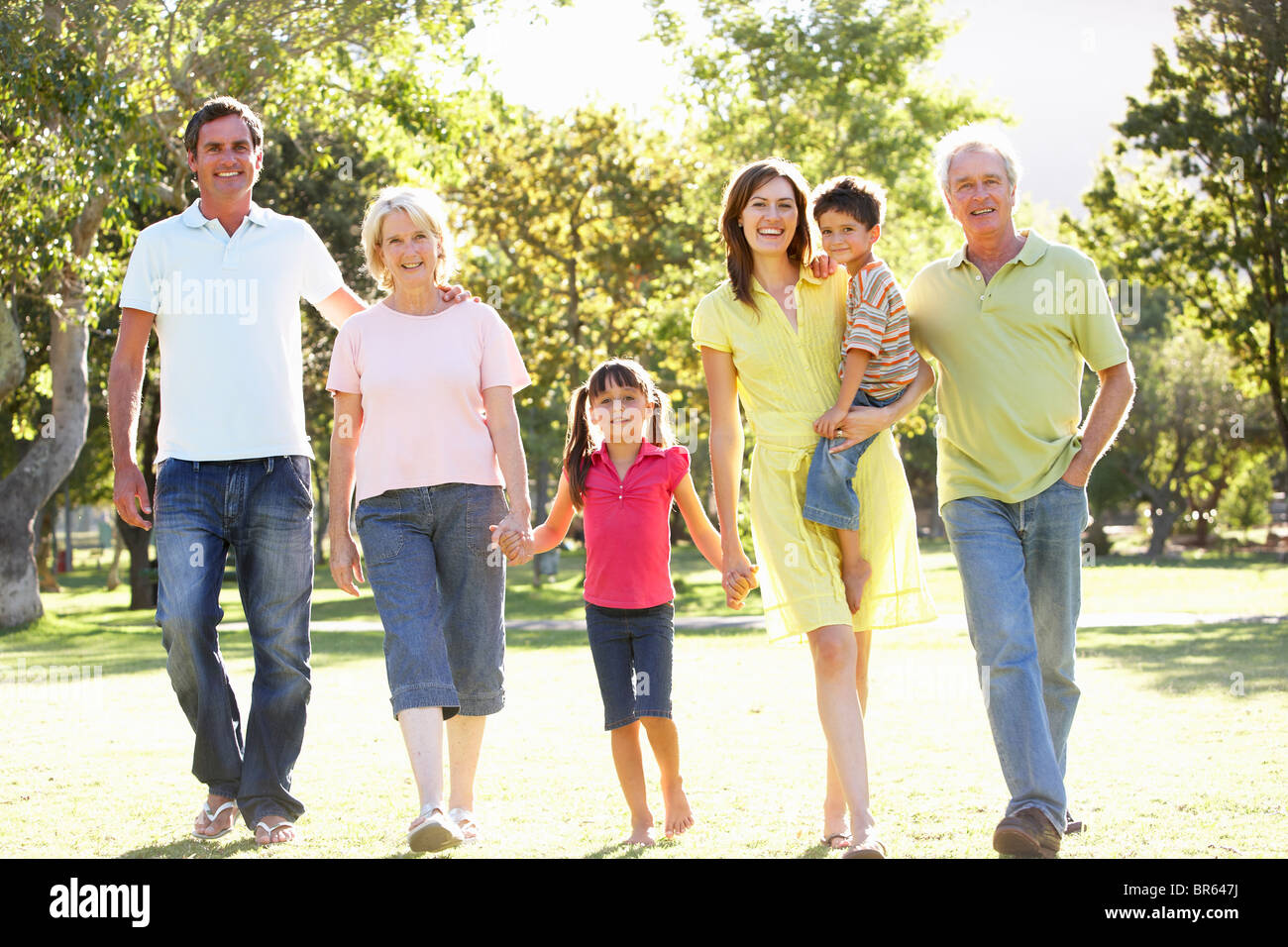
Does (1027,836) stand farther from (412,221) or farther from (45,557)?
(45,557)

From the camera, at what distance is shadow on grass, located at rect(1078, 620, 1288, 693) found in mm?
11750

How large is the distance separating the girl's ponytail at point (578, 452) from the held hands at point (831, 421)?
115 cm

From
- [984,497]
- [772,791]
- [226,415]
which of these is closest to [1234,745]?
[772,791]

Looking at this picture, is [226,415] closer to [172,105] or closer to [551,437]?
[172,105]

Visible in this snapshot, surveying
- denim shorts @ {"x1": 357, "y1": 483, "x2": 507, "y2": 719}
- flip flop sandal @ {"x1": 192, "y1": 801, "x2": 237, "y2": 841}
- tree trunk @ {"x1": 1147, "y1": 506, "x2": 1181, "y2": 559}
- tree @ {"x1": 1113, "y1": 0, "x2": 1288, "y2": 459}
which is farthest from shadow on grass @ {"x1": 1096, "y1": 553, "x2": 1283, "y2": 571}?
flip flop sandal @ {"x1": 192, "y1": 801, "x2": 237, "y2": 841}

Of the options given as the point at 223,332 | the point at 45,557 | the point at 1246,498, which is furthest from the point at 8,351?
the point at 1246,498

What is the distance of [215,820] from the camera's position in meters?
5.38

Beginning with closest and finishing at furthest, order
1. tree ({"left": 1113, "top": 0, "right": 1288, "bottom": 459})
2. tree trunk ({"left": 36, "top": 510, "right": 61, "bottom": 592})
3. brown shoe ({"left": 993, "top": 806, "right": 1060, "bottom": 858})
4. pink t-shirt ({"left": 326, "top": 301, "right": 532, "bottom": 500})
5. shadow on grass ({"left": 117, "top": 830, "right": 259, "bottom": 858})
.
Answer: brown shoe ({"left": 993, "top": 806, "right": 1060, "bottom": 858}), shadow on grass ({"left": 117, "top": 830, "right": 259, "bottom": 858}), pink t-shirt ({"left": 326, "top": 301, "right": 532, "bottom": 500}), tree ({"left": 1113, "top": 0, "right": 1288, "bottom": 459}), tree trunk ({"left": 36, "top": 510, "right": 61, "bottom": 592})

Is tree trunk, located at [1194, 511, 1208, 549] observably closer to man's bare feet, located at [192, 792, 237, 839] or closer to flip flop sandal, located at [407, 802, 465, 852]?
man's bare feet, located at [192, 792, 237, 839]

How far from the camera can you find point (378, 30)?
19.1 meters

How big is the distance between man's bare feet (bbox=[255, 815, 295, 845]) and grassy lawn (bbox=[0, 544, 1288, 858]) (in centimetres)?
10

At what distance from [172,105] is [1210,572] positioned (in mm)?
24815

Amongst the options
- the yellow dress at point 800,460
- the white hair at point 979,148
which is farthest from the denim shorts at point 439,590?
the white hair at point 979,148

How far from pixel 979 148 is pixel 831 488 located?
1411mm
